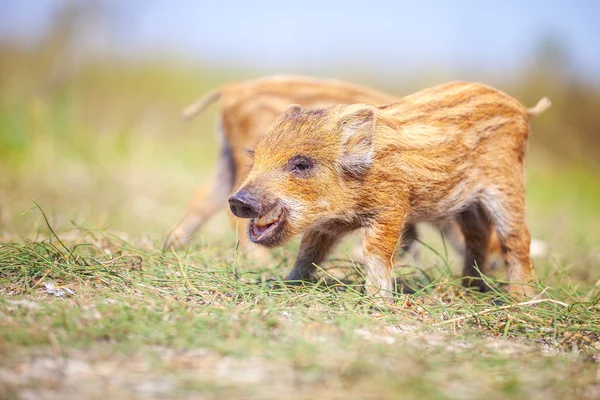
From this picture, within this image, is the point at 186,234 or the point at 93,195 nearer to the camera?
the point at 186,234

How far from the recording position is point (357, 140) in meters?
3.87

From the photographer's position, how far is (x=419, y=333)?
131 inches

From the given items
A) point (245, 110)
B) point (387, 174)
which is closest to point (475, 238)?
point (387, 174)

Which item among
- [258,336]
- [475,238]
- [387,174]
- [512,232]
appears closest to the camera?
[258,336]

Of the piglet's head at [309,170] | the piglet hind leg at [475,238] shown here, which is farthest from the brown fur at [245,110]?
the piglet's head at [309,170]

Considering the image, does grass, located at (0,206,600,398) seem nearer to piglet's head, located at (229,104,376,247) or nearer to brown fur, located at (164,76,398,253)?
piglet's head, located at (229,104,376,247)

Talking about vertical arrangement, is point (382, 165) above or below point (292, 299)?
above

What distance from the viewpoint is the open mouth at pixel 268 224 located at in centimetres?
376

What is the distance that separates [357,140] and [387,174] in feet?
0.88

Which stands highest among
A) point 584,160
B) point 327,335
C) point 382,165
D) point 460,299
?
point 382,165

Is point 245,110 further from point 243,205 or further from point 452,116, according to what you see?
point 243,205

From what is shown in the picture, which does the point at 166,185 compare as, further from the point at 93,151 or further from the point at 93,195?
the point at 93,195

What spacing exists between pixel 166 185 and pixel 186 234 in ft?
12.8

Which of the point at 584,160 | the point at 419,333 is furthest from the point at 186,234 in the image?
the point at 584,160
